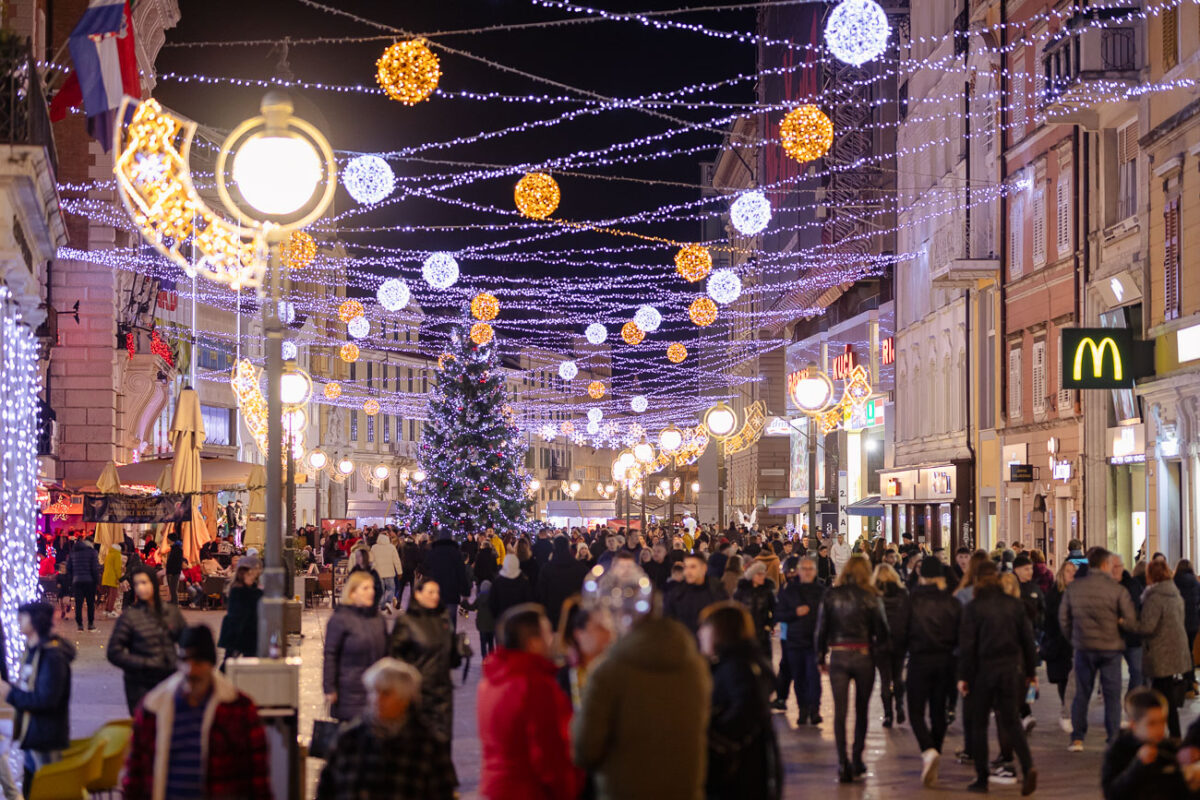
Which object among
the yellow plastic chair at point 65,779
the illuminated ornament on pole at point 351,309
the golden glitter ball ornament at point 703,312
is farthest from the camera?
the illuminated ornament on pole at point 351,309

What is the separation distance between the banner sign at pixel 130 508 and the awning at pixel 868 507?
26313 mm

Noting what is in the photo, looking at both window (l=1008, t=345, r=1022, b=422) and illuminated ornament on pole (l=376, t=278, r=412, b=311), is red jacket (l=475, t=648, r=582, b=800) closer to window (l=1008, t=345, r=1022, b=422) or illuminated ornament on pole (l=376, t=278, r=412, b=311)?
window (l=1008, t=345, r=1022, b=422)

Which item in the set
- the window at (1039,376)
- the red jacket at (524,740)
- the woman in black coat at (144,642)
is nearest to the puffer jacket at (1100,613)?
the woman in black coat at (144,642)

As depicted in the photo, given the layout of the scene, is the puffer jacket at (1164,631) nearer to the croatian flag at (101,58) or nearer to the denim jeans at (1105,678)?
the denim jeans at (1105,678)

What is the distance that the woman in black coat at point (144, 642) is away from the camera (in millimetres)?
12438

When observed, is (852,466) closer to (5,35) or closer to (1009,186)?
(1009,186)

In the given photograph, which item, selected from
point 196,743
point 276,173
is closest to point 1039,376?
point 276,173

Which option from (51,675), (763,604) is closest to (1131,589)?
(763,604)

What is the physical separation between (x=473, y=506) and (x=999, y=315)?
93.2 feet

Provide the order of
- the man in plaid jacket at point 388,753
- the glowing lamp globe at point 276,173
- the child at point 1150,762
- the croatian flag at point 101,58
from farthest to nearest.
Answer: the croatian flag at point 101,58 → the glowing lamp globe at point 276,173 → the child at point 1150,762 → the man in plaid jacket at point 388,753

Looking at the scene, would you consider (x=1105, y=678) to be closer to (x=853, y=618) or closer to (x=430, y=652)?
(x=853, y=618)

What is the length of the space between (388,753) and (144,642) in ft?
18.7

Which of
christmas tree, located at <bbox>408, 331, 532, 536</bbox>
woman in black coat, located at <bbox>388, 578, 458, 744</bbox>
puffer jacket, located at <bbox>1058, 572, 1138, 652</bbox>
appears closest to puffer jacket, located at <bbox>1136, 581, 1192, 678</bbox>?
puffer jacket, located at <bbox>1058, 572, 1138, 652</bbox>

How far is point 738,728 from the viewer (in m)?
8.43
